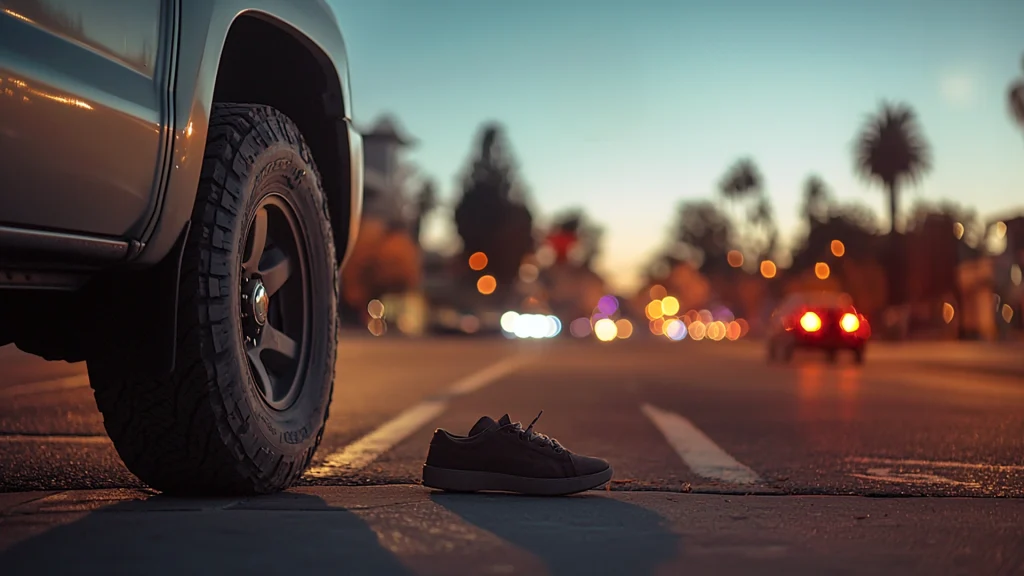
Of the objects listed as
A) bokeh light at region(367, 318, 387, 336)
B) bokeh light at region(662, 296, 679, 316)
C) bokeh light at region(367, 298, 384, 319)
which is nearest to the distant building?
bokeh light at region(367, 298, 384, 319)

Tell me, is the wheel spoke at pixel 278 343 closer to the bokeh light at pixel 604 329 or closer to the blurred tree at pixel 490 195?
the bokeh light at pixel 604 329

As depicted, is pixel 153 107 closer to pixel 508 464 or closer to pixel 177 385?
pixel 177 385

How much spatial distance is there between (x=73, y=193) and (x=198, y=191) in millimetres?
648

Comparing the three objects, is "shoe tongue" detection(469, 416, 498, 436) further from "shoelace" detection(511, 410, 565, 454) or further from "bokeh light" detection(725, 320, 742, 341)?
"bokeh light" detection(725, 320, 742, 341)

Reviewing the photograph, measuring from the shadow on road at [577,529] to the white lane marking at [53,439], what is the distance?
240 cm

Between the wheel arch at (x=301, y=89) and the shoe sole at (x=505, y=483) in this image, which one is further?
the wheel arch at (x=301, y=89)

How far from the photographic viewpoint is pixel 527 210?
362 feet

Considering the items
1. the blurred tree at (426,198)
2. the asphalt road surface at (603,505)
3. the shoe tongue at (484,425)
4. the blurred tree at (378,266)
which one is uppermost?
the blurred tree at (426,198)

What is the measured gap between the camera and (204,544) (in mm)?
2869

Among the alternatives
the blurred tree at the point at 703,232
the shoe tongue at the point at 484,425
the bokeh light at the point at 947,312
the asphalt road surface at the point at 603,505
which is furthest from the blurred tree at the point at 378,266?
the blurred tree at the point at 703,232

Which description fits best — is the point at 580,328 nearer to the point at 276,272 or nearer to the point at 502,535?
the point at 276,272

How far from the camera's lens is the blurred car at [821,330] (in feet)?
76.9

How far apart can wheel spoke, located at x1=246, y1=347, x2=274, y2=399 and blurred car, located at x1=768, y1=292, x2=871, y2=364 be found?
20.8 m

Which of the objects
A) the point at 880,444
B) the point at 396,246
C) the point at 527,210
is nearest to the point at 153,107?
the point at 880,444
